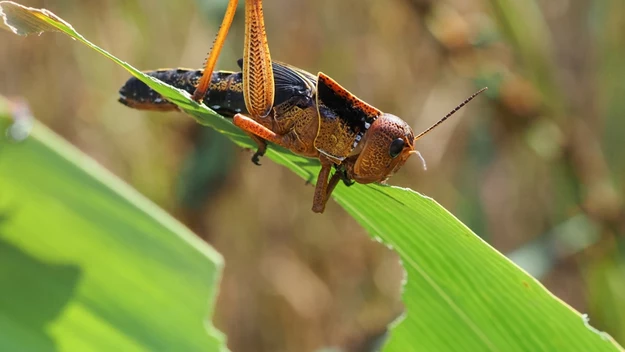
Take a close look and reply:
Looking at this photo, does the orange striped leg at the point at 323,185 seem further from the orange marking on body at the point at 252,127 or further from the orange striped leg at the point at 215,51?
the orange striped leg at the point at 215,51

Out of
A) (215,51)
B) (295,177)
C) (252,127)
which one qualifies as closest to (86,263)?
(252,127)

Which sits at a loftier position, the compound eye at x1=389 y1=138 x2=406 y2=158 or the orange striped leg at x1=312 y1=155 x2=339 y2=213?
the compound eye at x1=389 y1=138 x2=406 y2=158

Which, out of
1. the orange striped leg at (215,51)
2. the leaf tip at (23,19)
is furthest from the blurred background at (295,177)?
the leaf tip at (23,19)

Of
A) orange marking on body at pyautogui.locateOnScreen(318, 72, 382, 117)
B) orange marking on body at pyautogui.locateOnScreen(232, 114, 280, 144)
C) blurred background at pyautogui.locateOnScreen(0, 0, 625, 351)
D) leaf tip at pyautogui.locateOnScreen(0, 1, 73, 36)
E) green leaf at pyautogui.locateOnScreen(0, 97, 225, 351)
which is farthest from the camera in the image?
blurred background at pyautogui.locateOnScreen(0, 0, 625, 351)

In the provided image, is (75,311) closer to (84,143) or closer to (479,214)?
(479,214)

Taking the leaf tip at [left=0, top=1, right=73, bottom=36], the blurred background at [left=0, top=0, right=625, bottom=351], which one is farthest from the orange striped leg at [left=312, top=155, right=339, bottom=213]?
the blurred background at [left=0, top=0, right=625, bottom=351]

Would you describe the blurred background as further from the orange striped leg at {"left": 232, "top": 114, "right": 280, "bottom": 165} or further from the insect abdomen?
the orange striped leg at {"left": 232, "top": 114, "right": 280, "bottom": 165}

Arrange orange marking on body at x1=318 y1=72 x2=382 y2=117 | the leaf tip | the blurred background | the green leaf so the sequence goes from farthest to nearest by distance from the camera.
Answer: the blurred background, orange marking on body at x1=318 y1=72 x2=382 y2=117, the green leaf, the leaf tip
